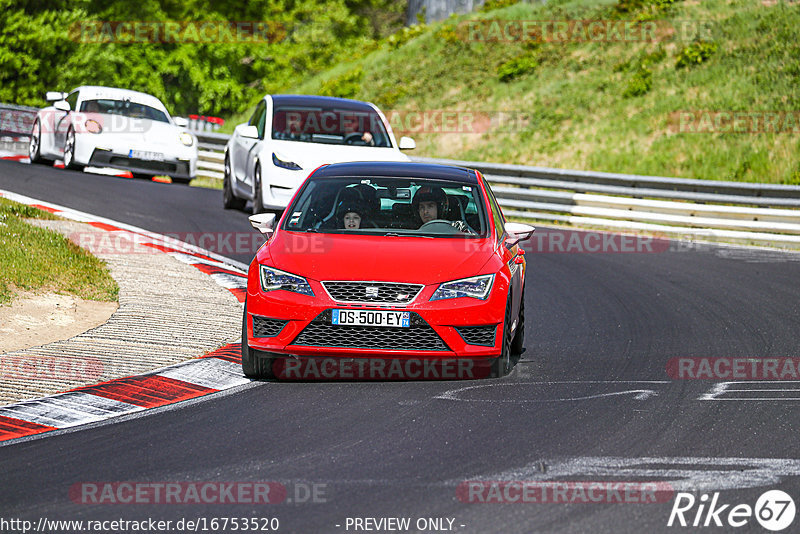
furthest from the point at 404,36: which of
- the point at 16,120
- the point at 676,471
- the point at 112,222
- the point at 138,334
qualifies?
the point at 676,471

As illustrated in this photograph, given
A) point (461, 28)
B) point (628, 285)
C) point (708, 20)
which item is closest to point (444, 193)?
point (628, 285)

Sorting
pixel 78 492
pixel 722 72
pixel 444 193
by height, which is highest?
pixel 722 72

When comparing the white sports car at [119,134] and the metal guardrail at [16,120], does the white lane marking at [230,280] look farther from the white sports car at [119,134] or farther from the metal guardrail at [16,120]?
the metal guardrail at [16,120]

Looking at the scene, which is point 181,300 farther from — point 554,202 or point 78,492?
point 554,202

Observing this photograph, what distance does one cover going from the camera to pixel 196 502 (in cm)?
551

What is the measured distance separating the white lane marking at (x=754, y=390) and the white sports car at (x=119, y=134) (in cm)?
1426

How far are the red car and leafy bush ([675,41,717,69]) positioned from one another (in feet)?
94.2

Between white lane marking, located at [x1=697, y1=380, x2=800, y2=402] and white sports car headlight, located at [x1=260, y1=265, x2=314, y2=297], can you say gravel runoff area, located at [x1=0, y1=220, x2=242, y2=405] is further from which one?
white lane marking, located at [x1=697, y1=380, x2=800, y2=402]

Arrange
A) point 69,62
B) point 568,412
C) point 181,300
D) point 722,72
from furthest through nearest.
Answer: point 69,62 → point 722,72 → point 181,300 → point 568,412

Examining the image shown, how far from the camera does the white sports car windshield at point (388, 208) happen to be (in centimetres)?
901

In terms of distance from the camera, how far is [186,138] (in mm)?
21391

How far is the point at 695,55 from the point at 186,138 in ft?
65.1

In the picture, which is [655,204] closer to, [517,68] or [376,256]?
[376,256]

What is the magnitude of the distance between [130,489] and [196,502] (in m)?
0.38
